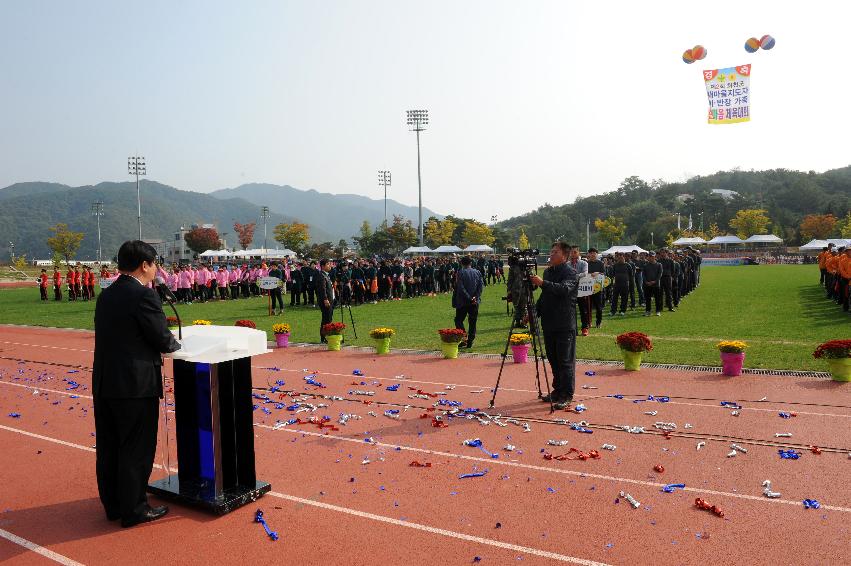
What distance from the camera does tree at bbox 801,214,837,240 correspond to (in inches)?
2894

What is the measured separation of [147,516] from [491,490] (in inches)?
103

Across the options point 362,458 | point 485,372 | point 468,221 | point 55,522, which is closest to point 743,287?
point 485,372

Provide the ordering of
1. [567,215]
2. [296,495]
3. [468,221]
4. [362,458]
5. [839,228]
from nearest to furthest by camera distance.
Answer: [296,495], [362,458], [839,228], [468,221], [567,215]

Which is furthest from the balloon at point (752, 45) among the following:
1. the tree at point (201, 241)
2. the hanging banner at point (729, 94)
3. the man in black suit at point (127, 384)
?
the tree at point (201, 241)

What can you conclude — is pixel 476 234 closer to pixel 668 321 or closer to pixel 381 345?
pixel 668 321

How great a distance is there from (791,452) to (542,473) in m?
2.36

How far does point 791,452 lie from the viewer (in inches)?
218

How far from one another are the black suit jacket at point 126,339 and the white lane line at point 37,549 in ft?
3.42

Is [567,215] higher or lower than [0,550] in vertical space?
higher

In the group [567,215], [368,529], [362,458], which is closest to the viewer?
[368,529]

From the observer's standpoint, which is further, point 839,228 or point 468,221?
point 468,221

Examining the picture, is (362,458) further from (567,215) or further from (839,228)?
(567,215)

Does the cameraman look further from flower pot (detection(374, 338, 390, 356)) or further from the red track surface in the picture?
flower pot (detection(374, 338, 390, 356))

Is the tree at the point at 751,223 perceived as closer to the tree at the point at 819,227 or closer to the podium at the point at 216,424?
the tree at the point at 819,227
